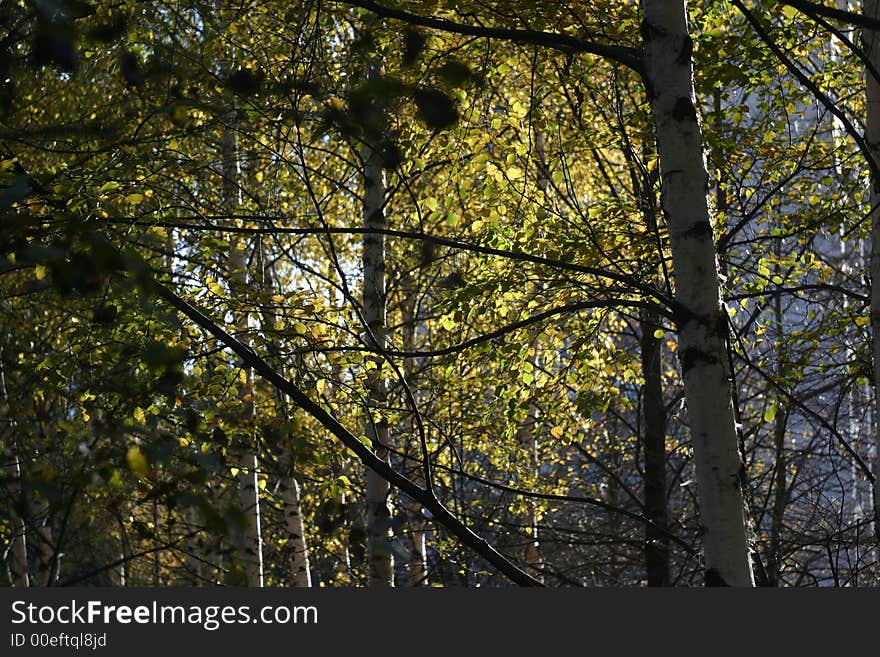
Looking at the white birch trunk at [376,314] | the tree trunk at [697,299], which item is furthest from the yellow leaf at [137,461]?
the white birch trunk at [376,314]

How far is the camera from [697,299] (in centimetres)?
306

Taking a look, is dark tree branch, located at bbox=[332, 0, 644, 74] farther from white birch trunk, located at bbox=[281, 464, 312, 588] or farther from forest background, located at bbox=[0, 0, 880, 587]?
white birch trunk, located at bbox=[281, 464, 312, 588]

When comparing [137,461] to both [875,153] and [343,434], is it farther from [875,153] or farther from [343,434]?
[875,153]

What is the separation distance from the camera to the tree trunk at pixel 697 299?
2963 millimetres

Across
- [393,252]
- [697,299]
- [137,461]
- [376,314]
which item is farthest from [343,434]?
[393,252]

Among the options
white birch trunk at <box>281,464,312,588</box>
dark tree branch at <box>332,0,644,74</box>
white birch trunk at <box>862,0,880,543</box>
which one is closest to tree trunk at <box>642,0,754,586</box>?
dark tree branch at <box>332,0,644,74</box>

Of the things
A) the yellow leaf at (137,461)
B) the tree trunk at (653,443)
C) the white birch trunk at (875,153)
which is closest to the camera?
the yellow leaf at (137,461)

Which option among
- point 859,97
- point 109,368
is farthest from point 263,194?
point 859,97

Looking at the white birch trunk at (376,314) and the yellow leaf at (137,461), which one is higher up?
the white birch trunk at (376,314)

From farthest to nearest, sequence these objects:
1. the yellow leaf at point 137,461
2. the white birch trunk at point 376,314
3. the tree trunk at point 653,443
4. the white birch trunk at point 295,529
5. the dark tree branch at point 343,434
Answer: the white birch trunk at point 295,529 < the tree trunk at point 653,443 < the white birch trunk at point 376,314 < the dark tree branch at point 343,434 < the yellow leaf at point 137,461

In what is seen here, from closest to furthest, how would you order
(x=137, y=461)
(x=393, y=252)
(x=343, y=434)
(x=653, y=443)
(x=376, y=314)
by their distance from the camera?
(x=137, y=461)
(x=343, y=434)
(x=376, y=314)
(x=653, y=443)
(x=393, y=252)

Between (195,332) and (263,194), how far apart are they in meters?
4.23

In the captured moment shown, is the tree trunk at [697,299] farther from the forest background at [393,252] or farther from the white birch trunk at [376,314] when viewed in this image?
the white birch trunk at [376,314]

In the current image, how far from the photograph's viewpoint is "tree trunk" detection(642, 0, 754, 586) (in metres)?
2.96
